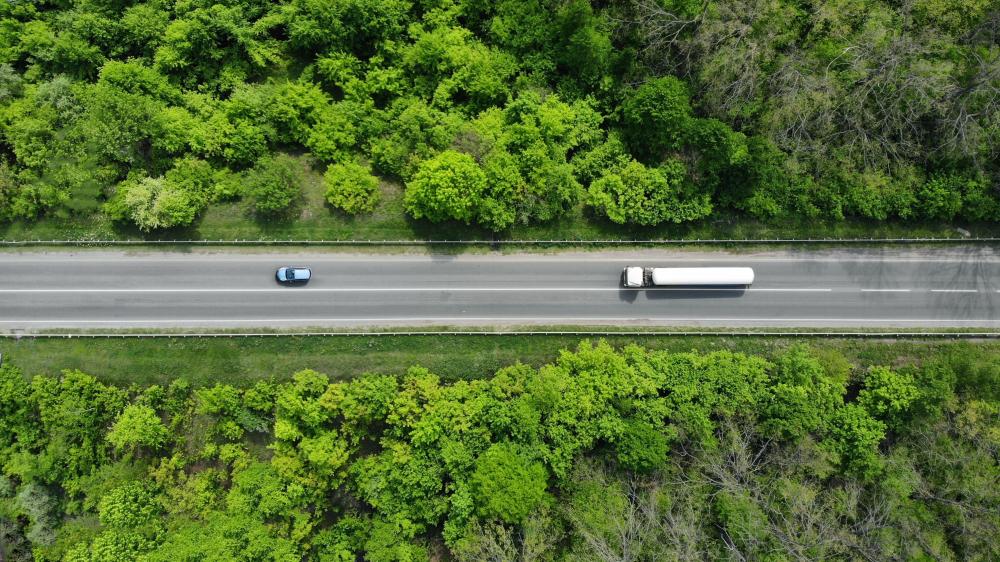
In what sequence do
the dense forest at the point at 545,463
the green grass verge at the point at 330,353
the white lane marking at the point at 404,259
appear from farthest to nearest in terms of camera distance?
1. the white lane marking at the point at 404,259
2. the green grass verge at the point at 330,353
3. the dense forest at the point at 545,463

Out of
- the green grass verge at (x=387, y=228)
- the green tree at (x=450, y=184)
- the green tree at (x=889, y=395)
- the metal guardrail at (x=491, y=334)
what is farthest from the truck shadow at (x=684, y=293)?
the green tree at (x=450, y=184)

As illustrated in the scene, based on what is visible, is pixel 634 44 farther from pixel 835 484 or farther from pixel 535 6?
pixel 835 484

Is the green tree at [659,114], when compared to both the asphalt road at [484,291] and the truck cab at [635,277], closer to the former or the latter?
the asphalt road at [484,291]

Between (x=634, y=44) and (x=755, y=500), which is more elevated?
(x=634, y=44)

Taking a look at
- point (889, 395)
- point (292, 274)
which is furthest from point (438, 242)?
point (889, 395)

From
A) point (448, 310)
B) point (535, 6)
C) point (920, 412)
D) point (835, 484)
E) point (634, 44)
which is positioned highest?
point (535, 6)

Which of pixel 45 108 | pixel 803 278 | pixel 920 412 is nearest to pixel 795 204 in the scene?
pixel 803 278

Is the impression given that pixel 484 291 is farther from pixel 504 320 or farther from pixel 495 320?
pixel 504 320
